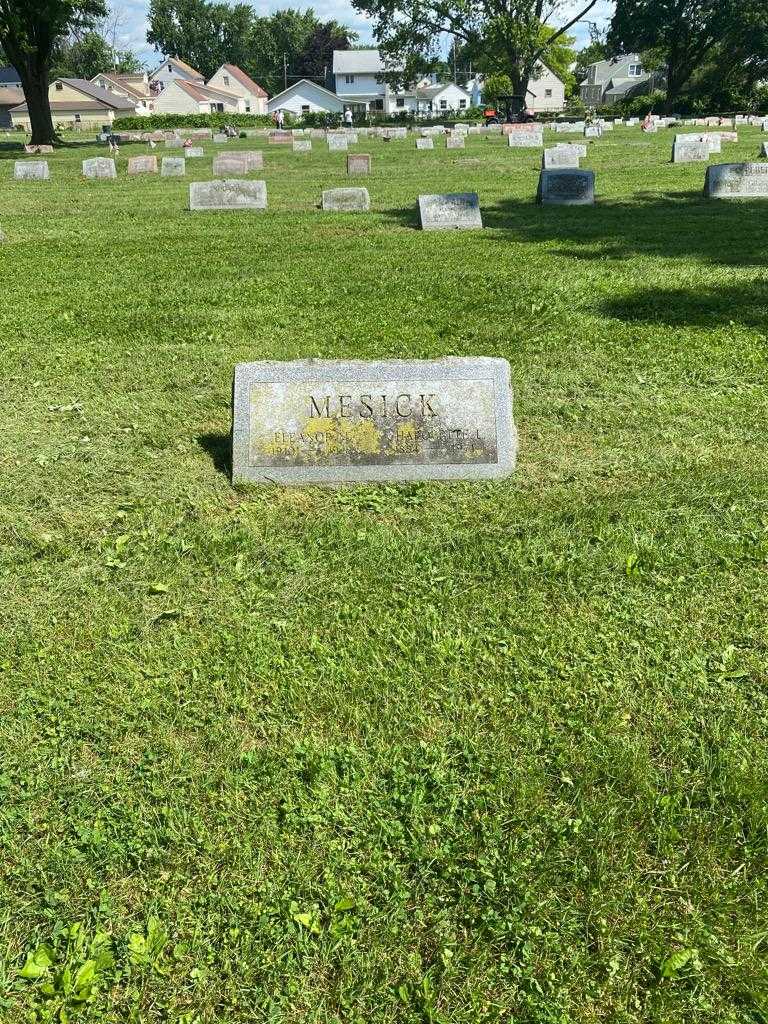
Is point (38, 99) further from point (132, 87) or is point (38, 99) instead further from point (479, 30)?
point (132, 87)

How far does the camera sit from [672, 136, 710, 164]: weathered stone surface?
23.5m

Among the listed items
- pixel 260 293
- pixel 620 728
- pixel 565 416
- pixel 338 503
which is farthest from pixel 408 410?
pixel 260 293

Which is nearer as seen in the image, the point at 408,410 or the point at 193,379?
the point at 408,410

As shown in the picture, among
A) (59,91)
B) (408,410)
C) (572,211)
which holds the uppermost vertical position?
(59,91)

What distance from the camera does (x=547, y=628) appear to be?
363 cm

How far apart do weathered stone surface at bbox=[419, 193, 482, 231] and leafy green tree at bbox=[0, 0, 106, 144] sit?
25408mm

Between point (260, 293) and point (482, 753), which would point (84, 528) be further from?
point (260, 293)

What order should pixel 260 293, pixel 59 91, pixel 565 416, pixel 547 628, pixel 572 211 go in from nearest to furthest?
pixel 547 628 < pixel 565 416 < pixel 260 293 < pixel 572 211 < pixel 59 91

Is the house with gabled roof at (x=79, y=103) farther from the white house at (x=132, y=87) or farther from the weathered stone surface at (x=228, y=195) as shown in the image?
the weathered stone surface at (x=228, y=195)

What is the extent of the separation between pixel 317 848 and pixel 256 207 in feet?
51.5

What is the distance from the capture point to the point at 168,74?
97250mm

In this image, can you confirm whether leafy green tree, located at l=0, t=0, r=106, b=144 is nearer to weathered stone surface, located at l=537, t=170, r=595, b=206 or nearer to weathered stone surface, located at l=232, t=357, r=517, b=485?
weathered stone surface, located at l=537, t=170, r=595, b=206

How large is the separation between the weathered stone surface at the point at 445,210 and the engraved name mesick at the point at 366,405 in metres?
9.30

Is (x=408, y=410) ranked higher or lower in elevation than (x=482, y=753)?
higher
